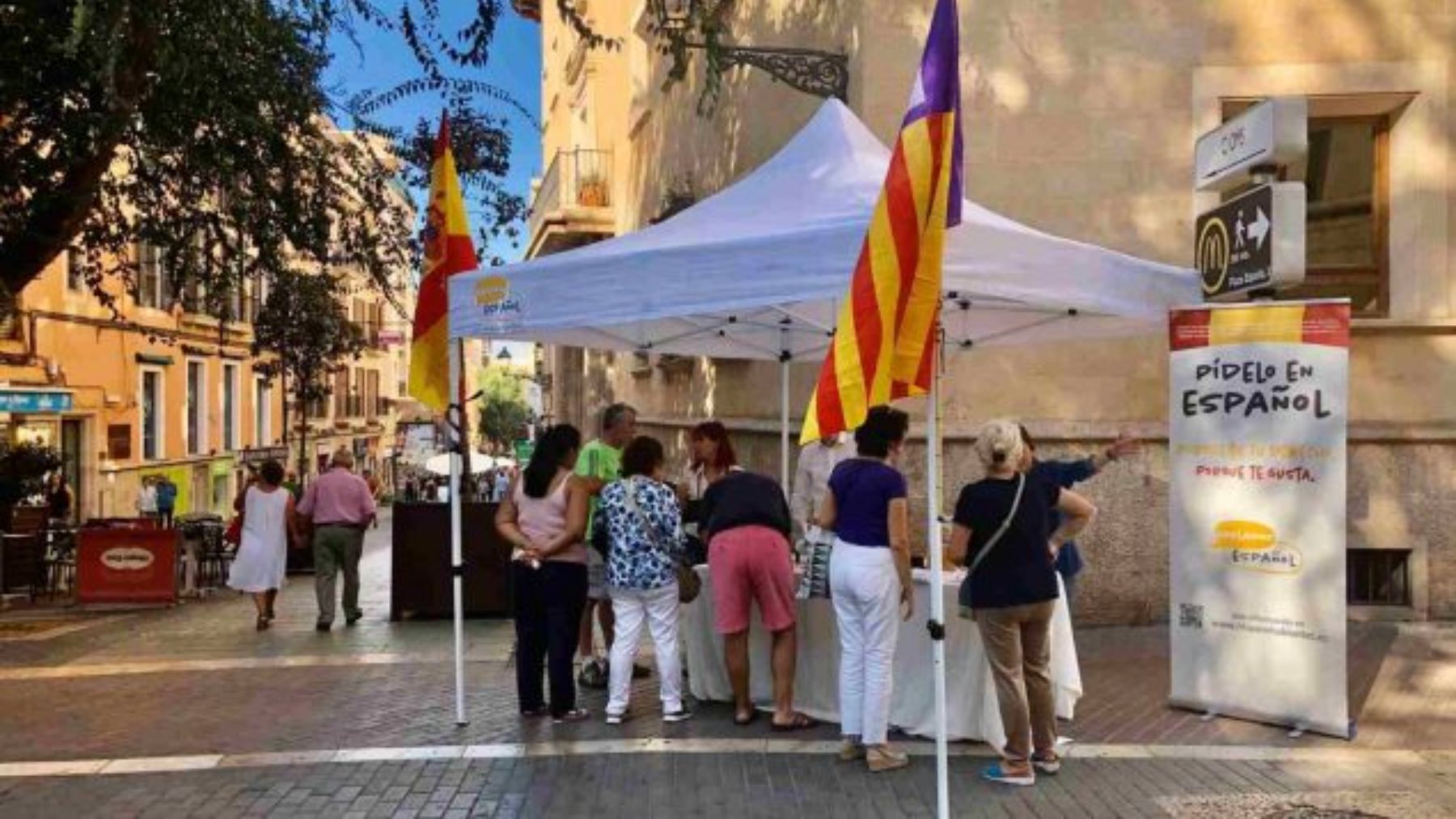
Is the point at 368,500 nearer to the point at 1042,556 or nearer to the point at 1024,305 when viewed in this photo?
the point at 1024,305

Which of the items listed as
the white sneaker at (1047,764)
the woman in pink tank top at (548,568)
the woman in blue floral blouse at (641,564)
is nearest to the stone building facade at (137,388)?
the woman in pink tank top at (548,568)

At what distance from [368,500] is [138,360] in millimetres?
21396

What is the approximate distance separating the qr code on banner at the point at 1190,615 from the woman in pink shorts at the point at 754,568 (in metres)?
2.25

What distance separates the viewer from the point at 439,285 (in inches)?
297

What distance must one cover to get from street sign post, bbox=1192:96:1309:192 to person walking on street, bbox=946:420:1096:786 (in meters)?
2.43

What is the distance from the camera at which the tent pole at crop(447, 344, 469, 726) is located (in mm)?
7125

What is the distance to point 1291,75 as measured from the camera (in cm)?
1022

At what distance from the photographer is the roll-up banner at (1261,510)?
21.0 feet

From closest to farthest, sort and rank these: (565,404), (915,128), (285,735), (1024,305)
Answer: (915,128), (285,735), (1024,305), (565,404)

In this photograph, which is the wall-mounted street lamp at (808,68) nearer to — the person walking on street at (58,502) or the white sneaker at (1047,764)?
the white sneaker at (1047,764)

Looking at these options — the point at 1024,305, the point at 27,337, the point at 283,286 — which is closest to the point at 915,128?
the point at 1024,305

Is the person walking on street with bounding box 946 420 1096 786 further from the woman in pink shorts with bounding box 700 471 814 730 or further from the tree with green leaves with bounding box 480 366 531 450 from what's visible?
the tree with green leaves with bounding box 480 366 531 450

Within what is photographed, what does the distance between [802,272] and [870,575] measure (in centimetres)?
156

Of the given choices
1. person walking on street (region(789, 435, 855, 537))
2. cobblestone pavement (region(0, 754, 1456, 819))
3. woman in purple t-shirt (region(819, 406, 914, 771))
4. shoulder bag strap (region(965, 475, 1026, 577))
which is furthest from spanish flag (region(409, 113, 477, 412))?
shoulder bag strap (region(965, 475, 1026, 577))
